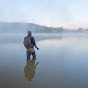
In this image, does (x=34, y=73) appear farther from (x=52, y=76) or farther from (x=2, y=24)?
(x=2, y=24)

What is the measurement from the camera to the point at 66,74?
523 cm

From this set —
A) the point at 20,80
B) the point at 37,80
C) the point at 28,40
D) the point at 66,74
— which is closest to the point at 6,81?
the point at 20,80

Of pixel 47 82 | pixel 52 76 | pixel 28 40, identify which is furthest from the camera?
pixel 28 40

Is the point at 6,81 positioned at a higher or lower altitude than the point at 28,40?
lower

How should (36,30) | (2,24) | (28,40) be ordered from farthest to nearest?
1. (2,24)
2. (36,30)
3. (28,40)

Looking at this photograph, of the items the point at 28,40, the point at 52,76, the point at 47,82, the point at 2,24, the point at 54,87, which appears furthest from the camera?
the point at 2,24

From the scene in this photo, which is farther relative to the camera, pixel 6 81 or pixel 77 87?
pixel 6 81

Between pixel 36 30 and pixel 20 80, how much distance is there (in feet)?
451

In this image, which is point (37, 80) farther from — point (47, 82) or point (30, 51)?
point (30, 51)

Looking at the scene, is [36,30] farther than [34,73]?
Yes

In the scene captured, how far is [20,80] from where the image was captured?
4.59m

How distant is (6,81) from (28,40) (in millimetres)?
3274

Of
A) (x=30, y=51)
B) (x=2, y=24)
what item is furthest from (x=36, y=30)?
(x=30, y=51)

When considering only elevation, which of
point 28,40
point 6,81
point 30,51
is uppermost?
point 28,40
